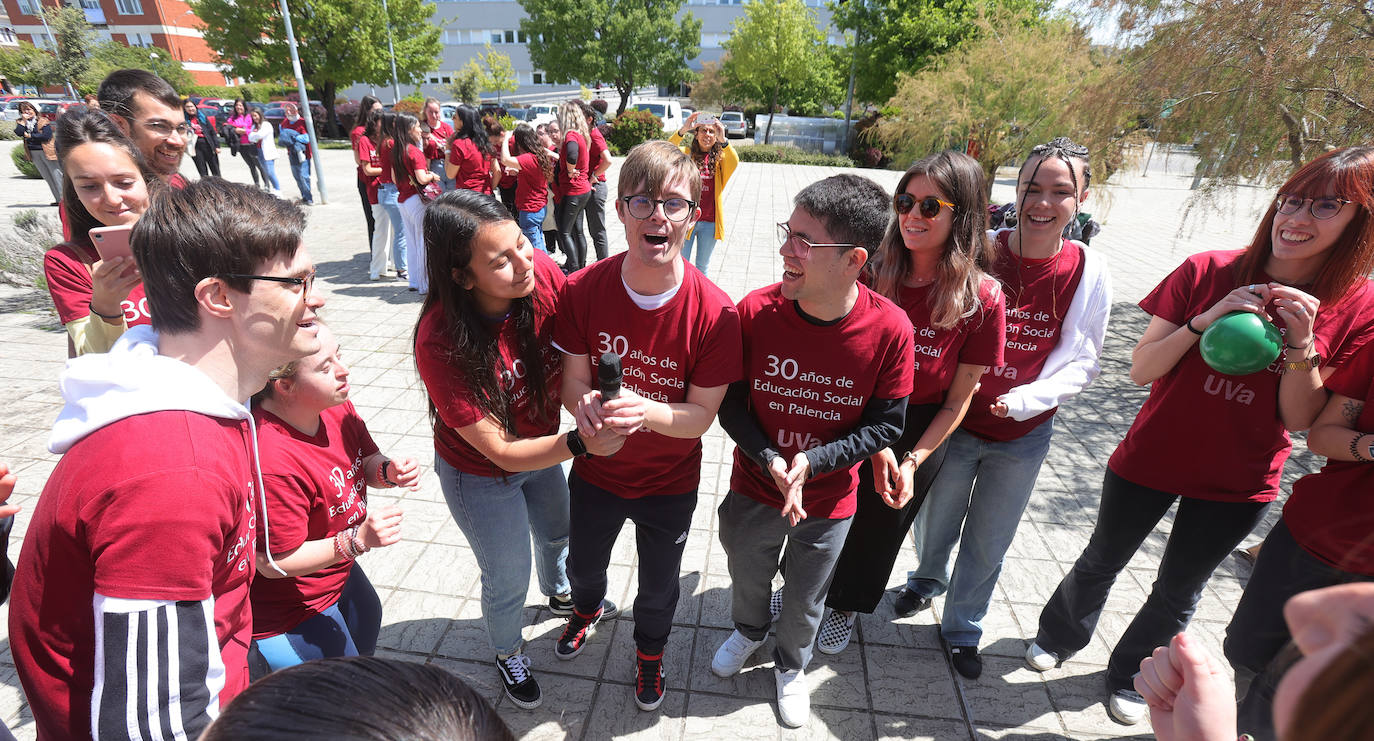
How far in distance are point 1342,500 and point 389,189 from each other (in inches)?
340

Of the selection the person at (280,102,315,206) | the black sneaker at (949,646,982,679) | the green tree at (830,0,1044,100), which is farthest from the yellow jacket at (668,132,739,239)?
the green tree at (830,0,1044,100)

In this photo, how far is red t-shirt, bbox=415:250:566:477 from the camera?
2.10 m

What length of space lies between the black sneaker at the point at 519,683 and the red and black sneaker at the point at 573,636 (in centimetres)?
23

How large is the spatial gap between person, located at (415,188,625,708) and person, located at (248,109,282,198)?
13.5 m

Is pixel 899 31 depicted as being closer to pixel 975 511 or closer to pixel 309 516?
pixel 975 511

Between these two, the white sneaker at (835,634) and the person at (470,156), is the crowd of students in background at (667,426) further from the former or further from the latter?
the person at (470,156)

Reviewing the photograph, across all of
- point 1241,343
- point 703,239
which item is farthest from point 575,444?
point 703,239

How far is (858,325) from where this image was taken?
221cm

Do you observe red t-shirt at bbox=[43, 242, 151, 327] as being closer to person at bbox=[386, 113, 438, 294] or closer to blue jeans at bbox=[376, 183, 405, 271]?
person at bbox=[386, 113, 438, 294]

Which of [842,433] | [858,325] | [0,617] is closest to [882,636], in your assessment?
[842,433]

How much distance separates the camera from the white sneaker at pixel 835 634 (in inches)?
119

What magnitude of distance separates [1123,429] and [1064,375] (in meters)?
A: 3.53

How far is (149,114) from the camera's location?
10.7 feet

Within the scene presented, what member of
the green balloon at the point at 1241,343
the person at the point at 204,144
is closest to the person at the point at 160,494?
the green balloon at the point at 1241,343
